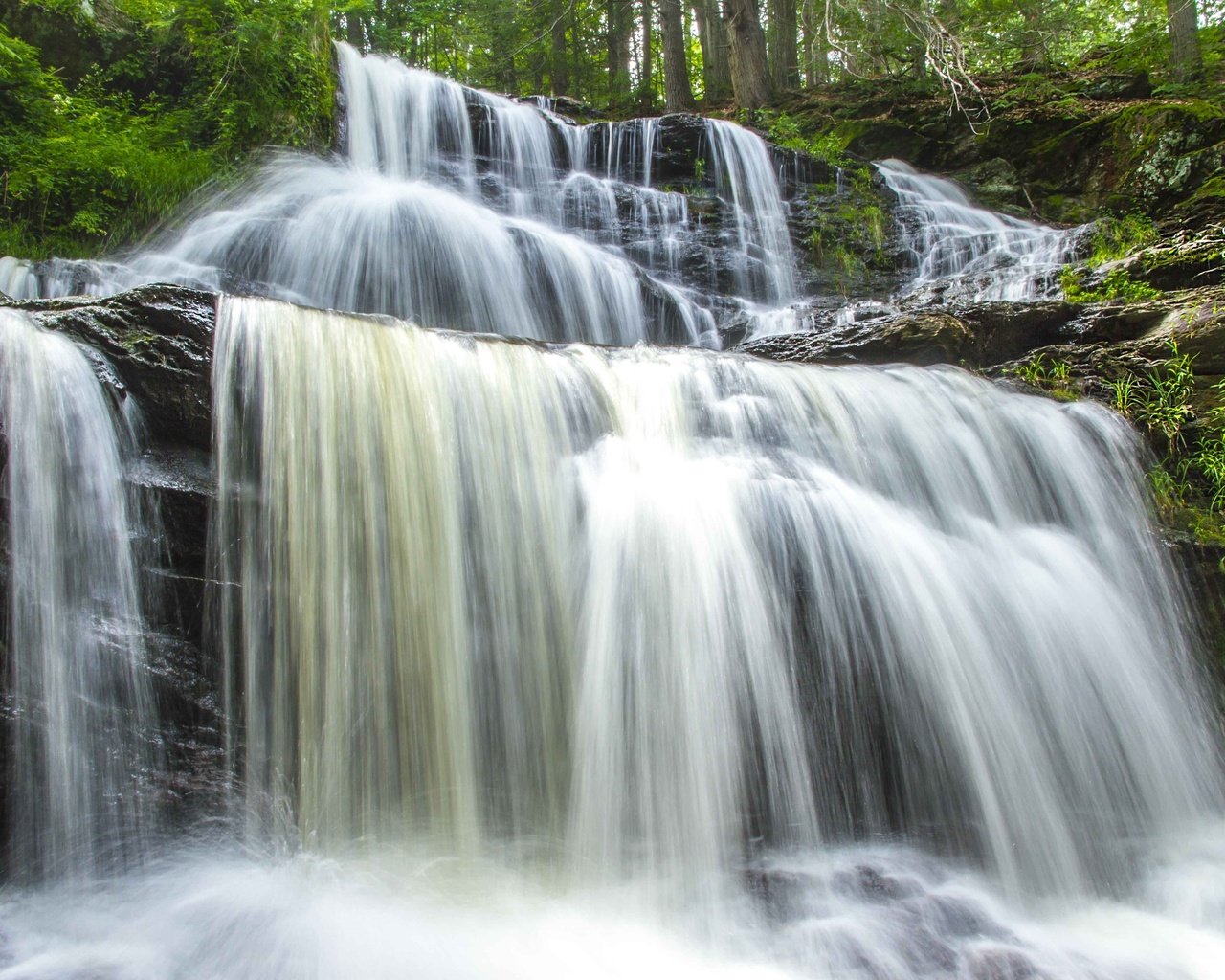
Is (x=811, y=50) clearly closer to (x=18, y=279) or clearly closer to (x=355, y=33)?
(x=355, y=33)

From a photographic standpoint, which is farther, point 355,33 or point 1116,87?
point 355,33

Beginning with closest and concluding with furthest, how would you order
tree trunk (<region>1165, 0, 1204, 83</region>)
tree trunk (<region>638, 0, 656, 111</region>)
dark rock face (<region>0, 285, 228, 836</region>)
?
1. dark rock face (<region>0, 285, 228, 836</region>)
2. tree trunk (<region>1165, 0, 1204, 83</region>)
3. tree trunk (<region>638, 0, 656, 111</region>)

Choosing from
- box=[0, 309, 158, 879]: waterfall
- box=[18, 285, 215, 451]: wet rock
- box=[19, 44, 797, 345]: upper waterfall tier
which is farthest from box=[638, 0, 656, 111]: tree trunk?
box=[0, 309, 158, 879]: waterfall

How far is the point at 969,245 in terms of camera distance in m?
9.29

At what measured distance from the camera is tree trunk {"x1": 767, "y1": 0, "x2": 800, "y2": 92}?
15.2 metres

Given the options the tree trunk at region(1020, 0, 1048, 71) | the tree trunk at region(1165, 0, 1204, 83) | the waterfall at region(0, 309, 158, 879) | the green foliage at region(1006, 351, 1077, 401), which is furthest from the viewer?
the tree trunk at region(1020, 0, 1048, 71)

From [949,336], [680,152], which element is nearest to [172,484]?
[949,336]

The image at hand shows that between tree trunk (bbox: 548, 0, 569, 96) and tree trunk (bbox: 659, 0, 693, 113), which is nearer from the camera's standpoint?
tree trunk (bbox: 659, 0, 693, 113)

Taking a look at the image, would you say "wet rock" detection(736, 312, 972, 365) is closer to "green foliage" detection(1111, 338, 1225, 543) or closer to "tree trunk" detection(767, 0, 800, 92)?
"green foliage" detection(1111, 338, 1225, 543)

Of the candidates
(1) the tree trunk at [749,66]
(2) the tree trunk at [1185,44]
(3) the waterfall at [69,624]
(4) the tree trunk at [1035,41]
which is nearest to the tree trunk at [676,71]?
(1) the tree trunk at [749,66]

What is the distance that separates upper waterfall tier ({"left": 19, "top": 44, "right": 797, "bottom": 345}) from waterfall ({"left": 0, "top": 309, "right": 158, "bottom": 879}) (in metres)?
2.83

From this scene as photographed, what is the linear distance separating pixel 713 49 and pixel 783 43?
1.94 meters

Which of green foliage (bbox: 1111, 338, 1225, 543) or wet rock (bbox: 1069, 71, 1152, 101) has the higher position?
wet rock (bbox: 1069, 71, 1152, 101)

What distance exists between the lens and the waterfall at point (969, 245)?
770 cm
